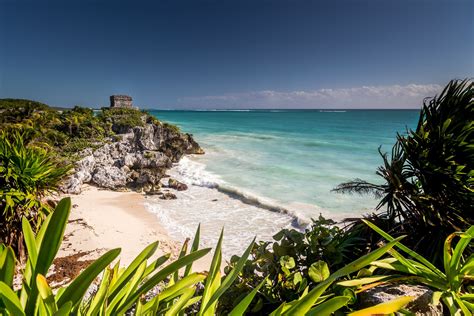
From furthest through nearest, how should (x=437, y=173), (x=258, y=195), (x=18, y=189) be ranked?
(x=258, y=195), (x=18, y=189), (x=437, y=173)

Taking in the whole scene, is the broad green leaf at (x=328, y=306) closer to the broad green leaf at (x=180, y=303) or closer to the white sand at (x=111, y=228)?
the broad green leaf at (x=180, y=303)

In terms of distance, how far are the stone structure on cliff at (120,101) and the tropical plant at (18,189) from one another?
121 ft

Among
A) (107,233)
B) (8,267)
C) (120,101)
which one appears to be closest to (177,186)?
(107,233)

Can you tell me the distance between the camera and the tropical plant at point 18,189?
4684 mm

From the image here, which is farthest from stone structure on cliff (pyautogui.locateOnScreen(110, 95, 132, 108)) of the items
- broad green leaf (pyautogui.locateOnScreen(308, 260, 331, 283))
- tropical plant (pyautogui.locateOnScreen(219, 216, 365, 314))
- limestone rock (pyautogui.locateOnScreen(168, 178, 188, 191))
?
broad green leaf (pyautogui.locateOnScreen(308, 260, 331, 283))

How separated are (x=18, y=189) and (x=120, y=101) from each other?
38.2 m

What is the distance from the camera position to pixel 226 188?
44.3 ft

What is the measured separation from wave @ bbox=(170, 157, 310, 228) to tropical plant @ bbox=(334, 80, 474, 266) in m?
7.55

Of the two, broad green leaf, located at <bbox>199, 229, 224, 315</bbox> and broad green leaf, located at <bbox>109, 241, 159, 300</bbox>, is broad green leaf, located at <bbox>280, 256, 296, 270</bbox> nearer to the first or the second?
broad green leaf, located at <bbox>199, 229, 224, 315</bbox>

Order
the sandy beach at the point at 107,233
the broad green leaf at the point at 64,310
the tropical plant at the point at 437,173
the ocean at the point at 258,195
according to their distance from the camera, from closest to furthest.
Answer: the broad green leaf at the point at 64,310 → the tropical plant at the point at 437,173 → the sandy beach at the point at 107,233 → the ocean at the point at 258,195

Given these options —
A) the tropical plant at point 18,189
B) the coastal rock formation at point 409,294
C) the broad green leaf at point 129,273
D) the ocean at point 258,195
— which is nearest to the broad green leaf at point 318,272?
the coastal rock formation at point 409,294

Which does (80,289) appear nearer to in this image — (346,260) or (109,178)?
(346,260)

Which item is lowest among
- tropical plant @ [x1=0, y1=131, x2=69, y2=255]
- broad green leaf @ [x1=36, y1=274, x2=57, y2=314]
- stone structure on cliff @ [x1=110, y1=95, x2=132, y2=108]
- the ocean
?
the ocean

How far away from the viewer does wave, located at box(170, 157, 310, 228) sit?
1048 cm
